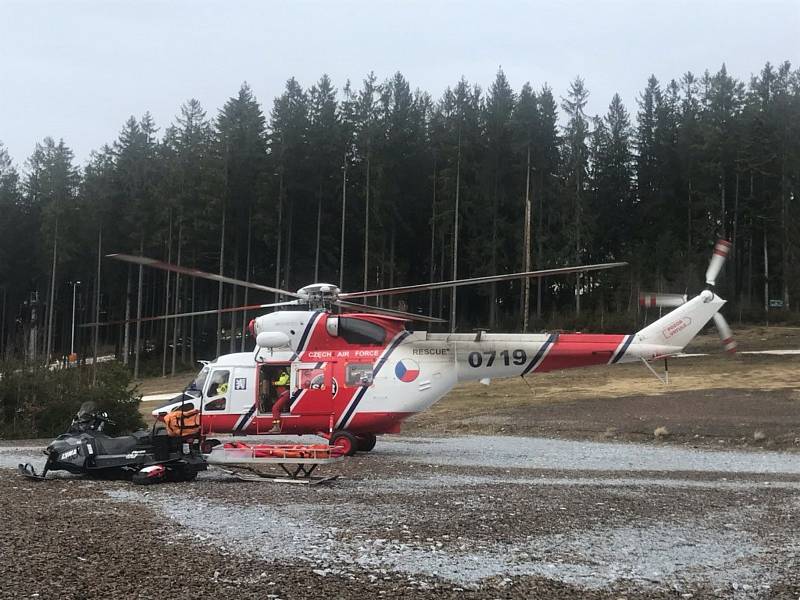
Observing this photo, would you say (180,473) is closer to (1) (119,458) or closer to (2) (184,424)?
(1) (119,458)

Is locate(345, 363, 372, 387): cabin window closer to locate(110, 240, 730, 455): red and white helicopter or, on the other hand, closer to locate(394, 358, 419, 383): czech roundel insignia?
locate(110, 240, 730, 455): red and white helicopter

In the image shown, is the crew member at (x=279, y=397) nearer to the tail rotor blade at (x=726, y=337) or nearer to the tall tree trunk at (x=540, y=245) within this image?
the tail rotor blade at (x=726, y=337)

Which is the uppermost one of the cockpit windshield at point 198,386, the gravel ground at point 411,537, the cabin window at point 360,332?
the cabin window at point 360,332

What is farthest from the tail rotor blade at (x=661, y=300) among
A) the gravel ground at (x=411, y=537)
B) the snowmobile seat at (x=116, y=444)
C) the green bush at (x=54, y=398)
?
the green bush at (x=54, y=398)

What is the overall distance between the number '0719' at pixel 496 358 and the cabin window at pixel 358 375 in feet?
6.47

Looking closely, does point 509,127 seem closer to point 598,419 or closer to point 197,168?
point 197,168

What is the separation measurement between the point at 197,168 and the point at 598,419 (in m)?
34.7

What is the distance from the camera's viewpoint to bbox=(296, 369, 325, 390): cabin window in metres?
14.5

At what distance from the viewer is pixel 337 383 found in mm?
14570

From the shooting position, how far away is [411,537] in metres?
6.38

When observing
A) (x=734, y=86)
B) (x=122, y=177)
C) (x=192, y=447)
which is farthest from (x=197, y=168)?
(x=192, y=447)

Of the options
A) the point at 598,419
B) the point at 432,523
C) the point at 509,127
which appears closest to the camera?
the point at 432,523

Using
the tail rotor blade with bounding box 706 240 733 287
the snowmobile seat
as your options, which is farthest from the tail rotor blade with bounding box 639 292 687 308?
the snowmobile seat

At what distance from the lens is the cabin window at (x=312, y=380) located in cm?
1450
